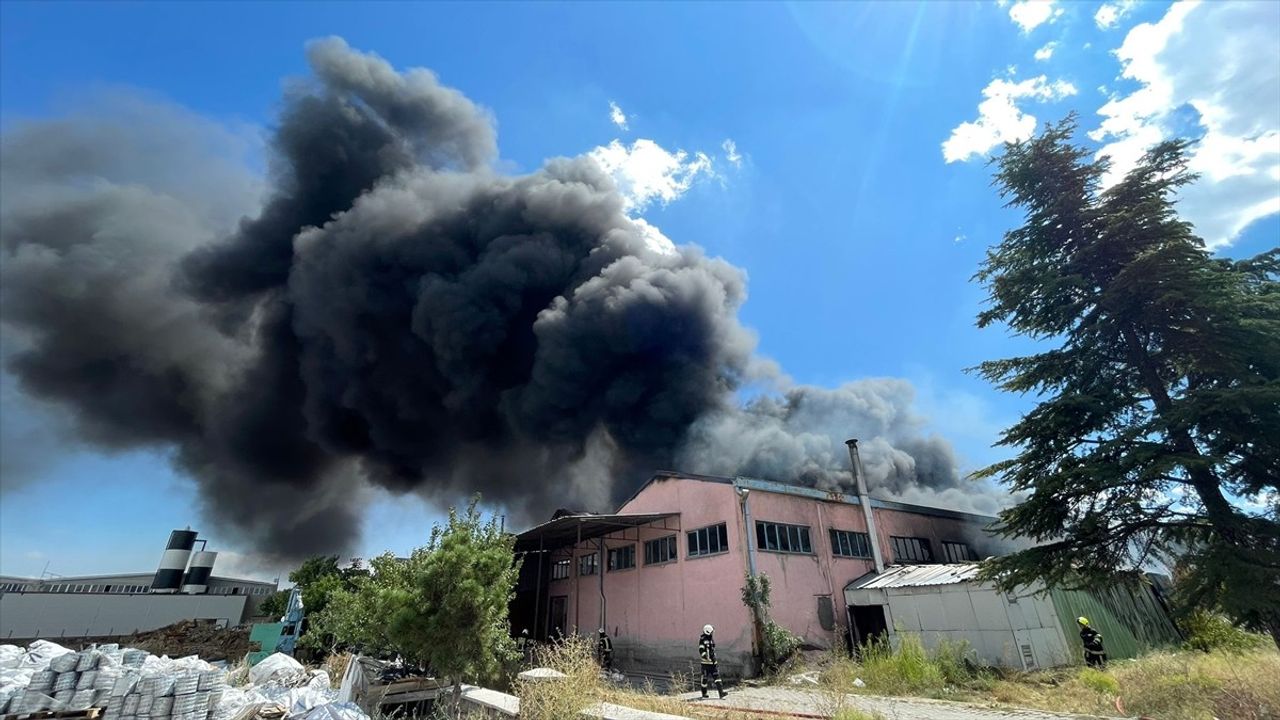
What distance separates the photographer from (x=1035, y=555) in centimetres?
823

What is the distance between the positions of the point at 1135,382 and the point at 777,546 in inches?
375

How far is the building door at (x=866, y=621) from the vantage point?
52.0ft

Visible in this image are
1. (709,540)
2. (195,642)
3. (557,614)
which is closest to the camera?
(709,540)

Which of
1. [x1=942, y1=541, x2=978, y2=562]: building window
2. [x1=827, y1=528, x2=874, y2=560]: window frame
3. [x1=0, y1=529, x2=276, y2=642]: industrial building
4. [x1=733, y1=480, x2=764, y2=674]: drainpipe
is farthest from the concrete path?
[x1=0, y1=529, x2=276, y2=642]: industrial building

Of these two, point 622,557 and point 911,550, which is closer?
point 911,550

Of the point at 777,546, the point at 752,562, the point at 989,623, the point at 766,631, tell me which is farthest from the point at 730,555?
the point at 989,623

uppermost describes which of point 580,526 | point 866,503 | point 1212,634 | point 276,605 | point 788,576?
point 866,503

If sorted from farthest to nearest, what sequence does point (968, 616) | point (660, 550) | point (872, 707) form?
point (660, 550) → point (968, 616) → point (872, 707)

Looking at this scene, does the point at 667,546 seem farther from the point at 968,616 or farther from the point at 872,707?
the point at 872,707

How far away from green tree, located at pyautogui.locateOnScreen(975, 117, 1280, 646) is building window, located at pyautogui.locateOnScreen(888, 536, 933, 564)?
10404 millimetres

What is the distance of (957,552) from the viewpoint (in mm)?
20578

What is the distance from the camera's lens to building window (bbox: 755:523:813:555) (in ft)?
51.2

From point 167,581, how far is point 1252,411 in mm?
55786

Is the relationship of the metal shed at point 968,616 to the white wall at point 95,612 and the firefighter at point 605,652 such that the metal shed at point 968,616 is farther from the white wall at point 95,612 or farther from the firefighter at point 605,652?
the white wall at point 95,612
